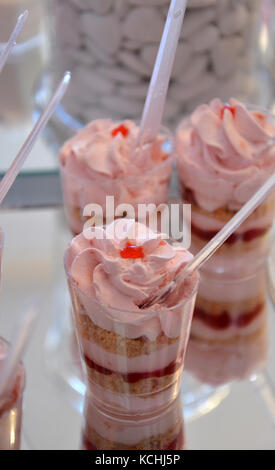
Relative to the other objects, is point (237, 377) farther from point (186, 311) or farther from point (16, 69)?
point (16, 69)

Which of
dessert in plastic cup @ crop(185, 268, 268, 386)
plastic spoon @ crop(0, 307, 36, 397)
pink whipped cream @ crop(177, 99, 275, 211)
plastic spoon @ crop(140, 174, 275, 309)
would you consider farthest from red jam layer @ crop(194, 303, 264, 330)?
plastic spoon @ crop(0, 307, 36, 397)

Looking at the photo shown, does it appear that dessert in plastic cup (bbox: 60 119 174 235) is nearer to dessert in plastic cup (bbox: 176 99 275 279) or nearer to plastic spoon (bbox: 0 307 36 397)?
Result: dessert in plastic cup (bbox: 176 99 275 279)

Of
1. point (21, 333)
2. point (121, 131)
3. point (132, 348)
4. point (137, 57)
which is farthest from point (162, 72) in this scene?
point (21, 333)

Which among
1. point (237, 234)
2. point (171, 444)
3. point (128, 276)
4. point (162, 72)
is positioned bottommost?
point (171, 444)

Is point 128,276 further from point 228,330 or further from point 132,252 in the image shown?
point 228,330

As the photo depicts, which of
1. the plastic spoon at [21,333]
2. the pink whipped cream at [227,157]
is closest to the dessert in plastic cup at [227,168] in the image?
the pink whipped cream at [227,157]

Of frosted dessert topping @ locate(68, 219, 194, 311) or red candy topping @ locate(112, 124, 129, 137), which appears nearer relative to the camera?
frosted dessert topping @ locate(68, 219, 194, 311)

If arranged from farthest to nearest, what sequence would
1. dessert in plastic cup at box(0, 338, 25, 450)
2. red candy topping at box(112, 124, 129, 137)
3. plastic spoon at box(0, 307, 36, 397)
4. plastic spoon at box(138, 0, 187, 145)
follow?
red candy topping at box(112, 124, 129, 137), plastic spoon at box(138, 0, 187, 145), dessert in plastic cup at box(0, 338, 25, 450), plastic spoon at box(0, 307, 36, 397)
